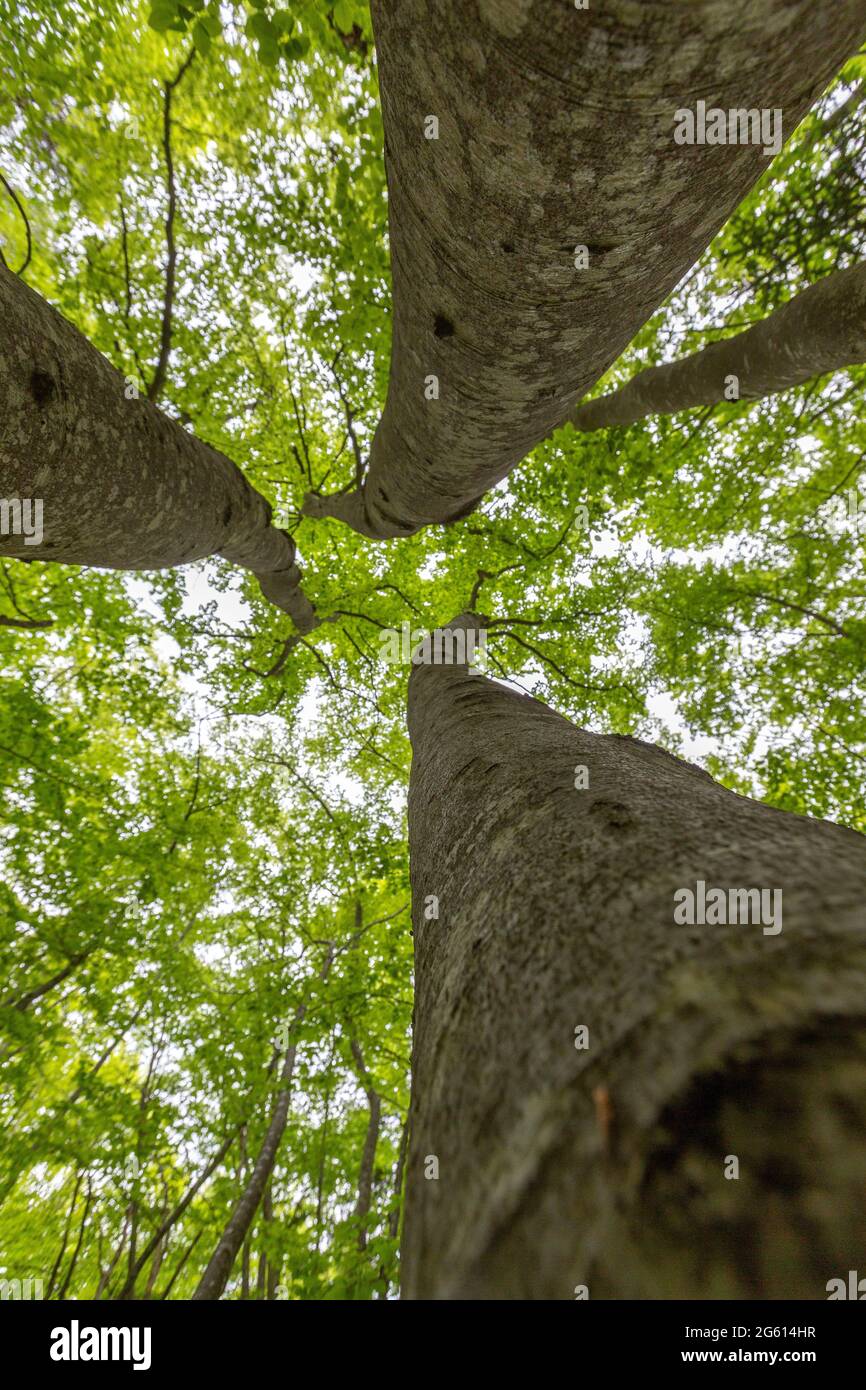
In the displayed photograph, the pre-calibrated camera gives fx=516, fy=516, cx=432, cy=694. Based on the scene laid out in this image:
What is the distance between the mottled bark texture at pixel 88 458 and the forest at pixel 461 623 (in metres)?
0.03

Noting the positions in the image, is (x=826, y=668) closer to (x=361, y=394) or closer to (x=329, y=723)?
(x=361, y=394)

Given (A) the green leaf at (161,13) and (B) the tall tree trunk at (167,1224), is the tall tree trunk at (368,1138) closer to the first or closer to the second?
(B) the tall tree trunk at (167,1224)

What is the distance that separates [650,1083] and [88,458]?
2.74m

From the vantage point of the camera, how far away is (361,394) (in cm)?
758

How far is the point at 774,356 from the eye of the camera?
164 inches

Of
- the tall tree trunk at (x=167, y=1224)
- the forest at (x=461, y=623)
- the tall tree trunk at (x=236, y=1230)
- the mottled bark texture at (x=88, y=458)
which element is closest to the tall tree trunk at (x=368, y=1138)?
the forest at (x=461, y=623)

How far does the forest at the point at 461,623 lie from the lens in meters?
0.61

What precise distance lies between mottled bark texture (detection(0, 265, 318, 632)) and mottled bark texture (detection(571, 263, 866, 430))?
14.4ft

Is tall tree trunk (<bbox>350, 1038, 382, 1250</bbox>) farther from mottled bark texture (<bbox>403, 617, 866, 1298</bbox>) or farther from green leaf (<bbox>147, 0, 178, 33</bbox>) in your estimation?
green leaf (<bbox>147, 0, 178, 33</bbox>)

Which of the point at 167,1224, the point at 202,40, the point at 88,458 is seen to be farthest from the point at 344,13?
the point at 167,1224

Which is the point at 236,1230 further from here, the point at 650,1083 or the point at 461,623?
the point at 650,1083
